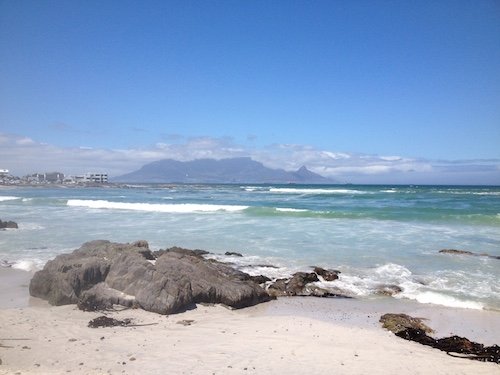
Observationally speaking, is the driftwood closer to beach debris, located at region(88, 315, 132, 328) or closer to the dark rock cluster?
beach debris, located at region(88, 315, 132, 328)

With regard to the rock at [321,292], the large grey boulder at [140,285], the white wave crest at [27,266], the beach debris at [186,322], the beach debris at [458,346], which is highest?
the large grey boulder at [140,285]

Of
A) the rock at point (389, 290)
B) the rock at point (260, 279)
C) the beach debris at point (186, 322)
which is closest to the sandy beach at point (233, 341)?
the beach debris at point (186, 322)


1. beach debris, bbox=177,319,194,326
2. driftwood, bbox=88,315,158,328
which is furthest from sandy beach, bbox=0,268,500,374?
driftwood, bbox=88,315,158,328

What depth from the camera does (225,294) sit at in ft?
26.6

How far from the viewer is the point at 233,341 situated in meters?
6.03

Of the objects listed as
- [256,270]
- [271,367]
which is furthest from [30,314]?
[256,270]

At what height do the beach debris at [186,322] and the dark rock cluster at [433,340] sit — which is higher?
the beach debris at [186,322]

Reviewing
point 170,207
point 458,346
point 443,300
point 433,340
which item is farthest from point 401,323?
point 170,207

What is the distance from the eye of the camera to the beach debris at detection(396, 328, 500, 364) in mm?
5715

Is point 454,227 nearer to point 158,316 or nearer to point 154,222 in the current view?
point 154,222

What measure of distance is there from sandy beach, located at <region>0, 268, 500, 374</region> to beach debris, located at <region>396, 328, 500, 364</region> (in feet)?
0.74

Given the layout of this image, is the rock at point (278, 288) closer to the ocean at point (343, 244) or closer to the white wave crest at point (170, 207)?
the ocean at point (343, 244)

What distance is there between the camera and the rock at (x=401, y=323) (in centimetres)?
682

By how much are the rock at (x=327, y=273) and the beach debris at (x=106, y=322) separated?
527cm
